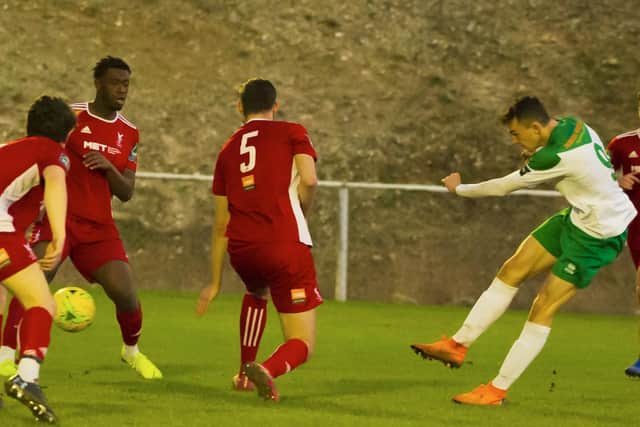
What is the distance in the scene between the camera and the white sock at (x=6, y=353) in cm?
828

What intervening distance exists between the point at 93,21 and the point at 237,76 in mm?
→ 2726

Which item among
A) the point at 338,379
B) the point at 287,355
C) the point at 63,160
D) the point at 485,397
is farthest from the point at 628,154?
the point at 63,160

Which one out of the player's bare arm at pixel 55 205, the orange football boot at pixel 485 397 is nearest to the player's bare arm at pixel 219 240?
the player's bare arm at pixel 55 205

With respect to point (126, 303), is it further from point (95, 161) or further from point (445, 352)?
point (445, 352)

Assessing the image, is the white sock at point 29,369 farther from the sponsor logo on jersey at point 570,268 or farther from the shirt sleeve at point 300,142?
the sponsor logo on jersey at point 570,268

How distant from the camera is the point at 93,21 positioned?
22.8 meters

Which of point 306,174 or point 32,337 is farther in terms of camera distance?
point 306,174

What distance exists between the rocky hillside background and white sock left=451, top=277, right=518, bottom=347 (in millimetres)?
9615

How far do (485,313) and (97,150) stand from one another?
253 cm

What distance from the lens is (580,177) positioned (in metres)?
7.67

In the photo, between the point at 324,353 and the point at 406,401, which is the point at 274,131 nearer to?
the point at 406,401

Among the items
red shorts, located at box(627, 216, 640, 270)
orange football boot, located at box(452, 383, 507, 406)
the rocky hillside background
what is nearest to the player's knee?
orange football boot, located at box(452, 383, 507, 406)

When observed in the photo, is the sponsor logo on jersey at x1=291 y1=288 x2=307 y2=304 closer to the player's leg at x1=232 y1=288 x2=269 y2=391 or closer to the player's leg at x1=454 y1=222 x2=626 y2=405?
the player's leg at x1=232 y1=288 x2=269 y2=391

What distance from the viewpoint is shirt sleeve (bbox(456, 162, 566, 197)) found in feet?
25.2
